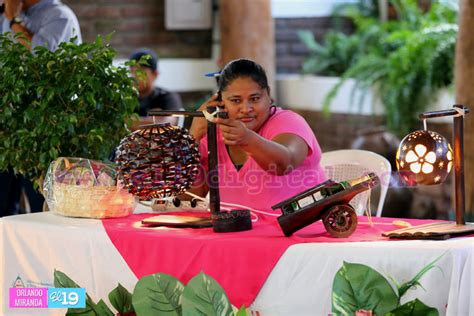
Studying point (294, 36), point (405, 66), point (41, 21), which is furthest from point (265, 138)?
point (294, 36)

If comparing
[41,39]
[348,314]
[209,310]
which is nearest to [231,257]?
[209,310]

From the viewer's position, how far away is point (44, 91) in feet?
13.1

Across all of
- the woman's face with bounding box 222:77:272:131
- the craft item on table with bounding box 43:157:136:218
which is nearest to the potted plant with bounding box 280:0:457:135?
the woman's face with bounding box 222:77:272:131

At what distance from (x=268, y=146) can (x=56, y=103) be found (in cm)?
103

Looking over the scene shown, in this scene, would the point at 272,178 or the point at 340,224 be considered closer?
the point at 340,224

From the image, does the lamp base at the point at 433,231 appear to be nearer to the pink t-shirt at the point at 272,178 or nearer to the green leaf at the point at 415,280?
the green leaf at the point at 415,280

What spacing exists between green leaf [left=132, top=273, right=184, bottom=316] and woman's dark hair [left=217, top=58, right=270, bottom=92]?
2.77 feet

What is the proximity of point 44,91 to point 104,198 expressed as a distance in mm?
652

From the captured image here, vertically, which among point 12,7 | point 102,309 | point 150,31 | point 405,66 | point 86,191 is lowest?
point 102,309

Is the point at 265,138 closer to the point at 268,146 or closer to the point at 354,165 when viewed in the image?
the point at 268,146

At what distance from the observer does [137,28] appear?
841cm

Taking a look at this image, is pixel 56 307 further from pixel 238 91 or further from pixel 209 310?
pixel 238 91

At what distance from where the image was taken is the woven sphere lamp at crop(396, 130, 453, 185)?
120 inches

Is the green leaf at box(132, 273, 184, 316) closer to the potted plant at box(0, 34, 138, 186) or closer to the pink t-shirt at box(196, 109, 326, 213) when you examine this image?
the pink t-shirt at box(196, 109, 326, 213)
